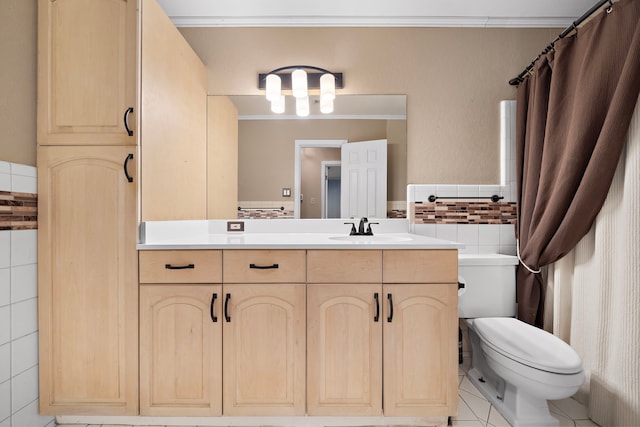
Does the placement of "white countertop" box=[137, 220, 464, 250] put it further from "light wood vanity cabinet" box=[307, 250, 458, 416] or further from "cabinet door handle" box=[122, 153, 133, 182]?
"cabinet door handle" box=[122, 153, 133, 182]

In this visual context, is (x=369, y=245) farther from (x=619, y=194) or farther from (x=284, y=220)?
(x=619, y=194)

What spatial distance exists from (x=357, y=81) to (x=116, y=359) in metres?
2.03

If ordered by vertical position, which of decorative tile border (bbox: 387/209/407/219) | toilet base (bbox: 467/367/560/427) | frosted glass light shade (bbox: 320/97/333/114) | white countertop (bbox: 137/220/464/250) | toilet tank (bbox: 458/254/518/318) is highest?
frosted glass light shade (bbox: 320/97/333/114)

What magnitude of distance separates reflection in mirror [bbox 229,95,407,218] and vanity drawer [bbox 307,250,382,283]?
2.28ft

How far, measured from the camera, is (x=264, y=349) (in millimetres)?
1320

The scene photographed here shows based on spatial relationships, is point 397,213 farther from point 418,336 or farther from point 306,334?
point 306,334

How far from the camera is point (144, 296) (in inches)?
52.5

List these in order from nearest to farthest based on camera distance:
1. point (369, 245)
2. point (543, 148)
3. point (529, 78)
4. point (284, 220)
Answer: point (369, 245), point (543, 148), point (529, 78), point (284, 220)

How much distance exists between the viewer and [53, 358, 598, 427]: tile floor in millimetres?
1409

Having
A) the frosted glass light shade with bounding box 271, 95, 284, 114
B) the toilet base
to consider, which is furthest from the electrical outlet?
the toilet base

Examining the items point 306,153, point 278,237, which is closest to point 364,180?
point 306,153

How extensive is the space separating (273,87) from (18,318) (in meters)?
1.73

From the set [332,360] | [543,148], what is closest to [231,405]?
[332,360]

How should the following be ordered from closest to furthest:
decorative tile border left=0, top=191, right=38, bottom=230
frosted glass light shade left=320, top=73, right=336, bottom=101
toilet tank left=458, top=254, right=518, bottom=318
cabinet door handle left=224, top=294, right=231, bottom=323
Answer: decorative tile border left=0, top=191, right=38, bottom=230
cabinet door handle left=224, top=294, right=231, bottom=323
toilet tank left=458, top=254, right=518, bottom=318
frosted glass light shade left=320, top=73, right=336, bottom=101
